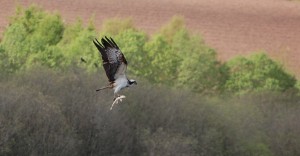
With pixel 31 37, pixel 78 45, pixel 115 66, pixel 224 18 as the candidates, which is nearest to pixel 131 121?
pixel 78 45

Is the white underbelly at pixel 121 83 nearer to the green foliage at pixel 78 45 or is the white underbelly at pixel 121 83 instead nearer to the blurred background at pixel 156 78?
the blurred background at pixel 156 78

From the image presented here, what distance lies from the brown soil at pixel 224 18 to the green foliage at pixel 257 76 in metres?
1.79

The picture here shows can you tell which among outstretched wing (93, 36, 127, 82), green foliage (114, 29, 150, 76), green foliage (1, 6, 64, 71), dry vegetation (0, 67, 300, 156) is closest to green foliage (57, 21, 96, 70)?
green foliage (1, 6, 64, 71)

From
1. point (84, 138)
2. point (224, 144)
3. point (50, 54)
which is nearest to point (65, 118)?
point (84, 138)

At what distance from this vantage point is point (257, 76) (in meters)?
91.4

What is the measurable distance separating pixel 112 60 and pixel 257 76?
202 feet

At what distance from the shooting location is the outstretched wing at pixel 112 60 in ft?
98.9

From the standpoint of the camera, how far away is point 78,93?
247 ft

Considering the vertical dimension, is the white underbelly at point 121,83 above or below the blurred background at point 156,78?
above

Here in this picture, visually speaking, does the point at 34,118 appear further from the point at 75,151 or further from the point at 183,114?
the point at 183,114

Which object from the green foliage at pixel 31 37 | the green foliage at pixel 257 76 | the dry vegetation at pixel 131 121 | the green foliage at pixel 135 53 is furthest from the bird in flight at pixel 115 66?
the green foliage at pixel 257 76

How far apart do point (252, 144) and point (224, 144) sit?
340cm

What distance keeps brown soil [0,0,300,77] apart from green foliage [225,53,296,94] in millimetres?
1790

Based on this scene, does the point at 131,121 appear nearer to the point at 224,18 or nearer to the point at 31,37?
the point at 31,37
